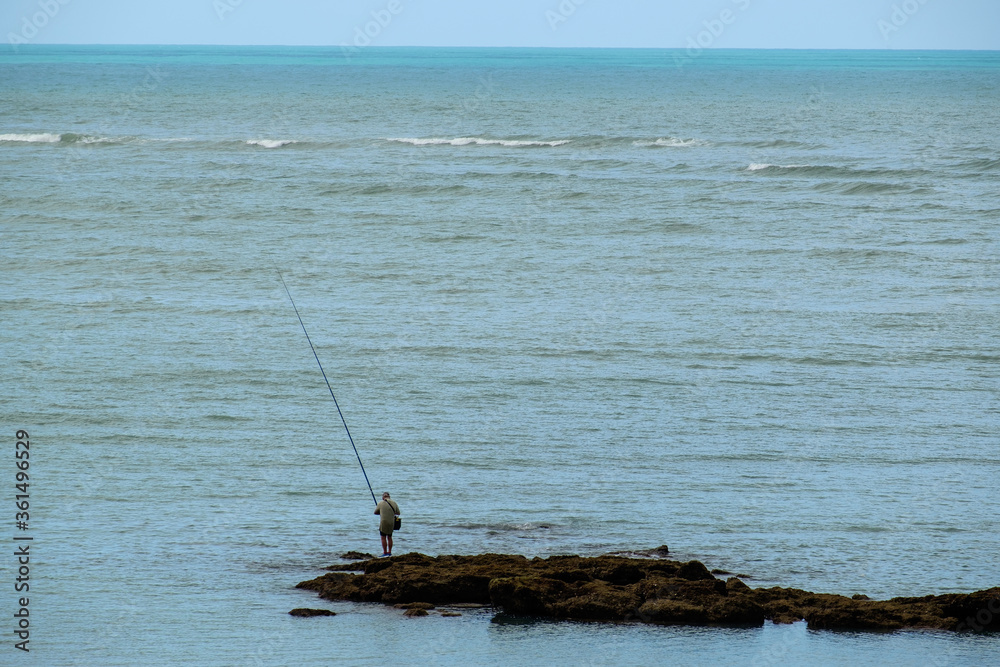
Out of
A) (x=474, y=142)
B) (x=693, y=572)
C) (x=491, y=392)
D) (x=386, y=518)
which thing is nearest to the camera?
(x=693, y=572)

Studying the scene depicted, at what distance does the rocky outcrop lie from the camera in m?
11.3

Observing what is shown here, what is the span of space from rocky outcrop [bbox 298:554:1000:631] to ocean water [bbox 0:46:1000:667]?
0.25 m

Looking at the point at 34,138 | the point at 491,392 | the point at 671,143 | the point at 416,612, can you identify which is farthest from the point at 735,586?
the point at 34,138

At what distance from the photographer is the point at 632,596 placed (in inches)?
453

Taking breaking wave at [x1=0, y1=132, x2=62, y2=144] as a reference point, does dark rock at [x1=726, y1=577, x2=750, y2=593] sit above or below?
below

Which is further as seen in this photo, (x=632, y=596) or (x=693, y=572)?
(x=693, y=572)

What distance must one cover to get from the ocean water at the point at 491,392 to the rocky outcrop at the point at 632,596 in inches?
9.9

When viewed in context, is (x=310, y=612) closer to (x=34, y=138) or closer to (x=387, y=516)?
(x=387, y=516)

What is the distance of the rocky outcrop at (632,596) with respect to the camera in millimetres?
11258

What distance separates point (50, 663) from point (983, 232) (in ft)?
98.8

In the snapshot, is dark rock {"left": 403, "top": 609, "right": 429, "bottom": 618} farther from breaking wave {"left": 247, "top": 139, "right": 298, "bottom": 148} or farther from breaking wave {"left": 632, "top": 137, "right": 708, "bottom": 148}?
breaking wave {"left": 247, "top": 139, "right": 298, "bottom": 148}

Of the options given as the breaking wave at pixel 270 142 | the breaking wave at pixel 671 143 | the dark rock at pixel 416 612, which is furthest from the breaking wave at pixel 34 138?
the dark rock at pixel 416 612

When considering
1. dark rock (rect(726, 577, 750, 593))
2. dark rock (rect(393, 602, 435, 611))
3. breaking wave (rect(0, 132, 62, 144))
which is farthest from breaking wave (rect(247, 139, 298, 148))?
dark rock (rect(726, 577, 750, 593))

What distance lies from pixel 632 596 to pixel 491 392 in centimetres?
832
